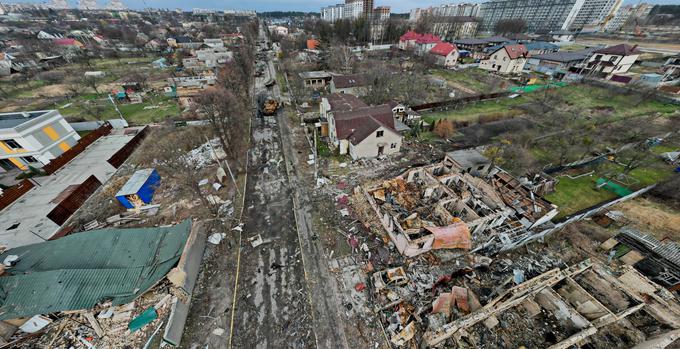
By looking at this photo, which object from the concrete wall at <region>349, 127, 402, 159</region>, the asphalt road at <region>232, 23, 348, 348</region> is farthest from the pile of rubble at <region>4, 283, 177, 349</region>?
the concrete wall at <region>349, 127, 402, 159</region>

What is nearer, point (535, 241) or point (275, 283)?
point (275, 283)

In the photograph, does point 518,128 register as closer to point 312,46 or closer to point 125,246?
point 125,246

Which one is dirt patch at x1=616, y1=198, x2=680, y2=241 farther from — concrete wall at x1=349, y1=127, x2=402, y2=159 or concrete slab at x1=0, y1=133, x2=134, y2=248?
concrete slab at x1=0, y1=133, x2=134, y2=248

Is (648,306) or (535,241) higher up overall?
(648,306)

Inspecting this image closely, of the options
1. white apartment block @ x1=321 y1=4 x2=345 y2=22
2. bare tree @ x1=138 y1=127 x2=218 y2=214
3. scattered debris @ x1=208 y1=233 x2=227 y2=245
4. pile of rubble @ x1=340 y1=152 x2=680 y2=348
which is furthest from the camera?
white apartment block @ x1=321 y1=4 x2=345 y2=22

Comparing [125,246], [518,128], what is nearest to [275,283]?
[125,246]

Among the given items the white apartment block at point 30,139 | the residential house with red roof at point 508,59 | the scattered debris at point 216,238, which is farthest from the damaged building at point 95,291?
the residential house with red roof at point 508,59
